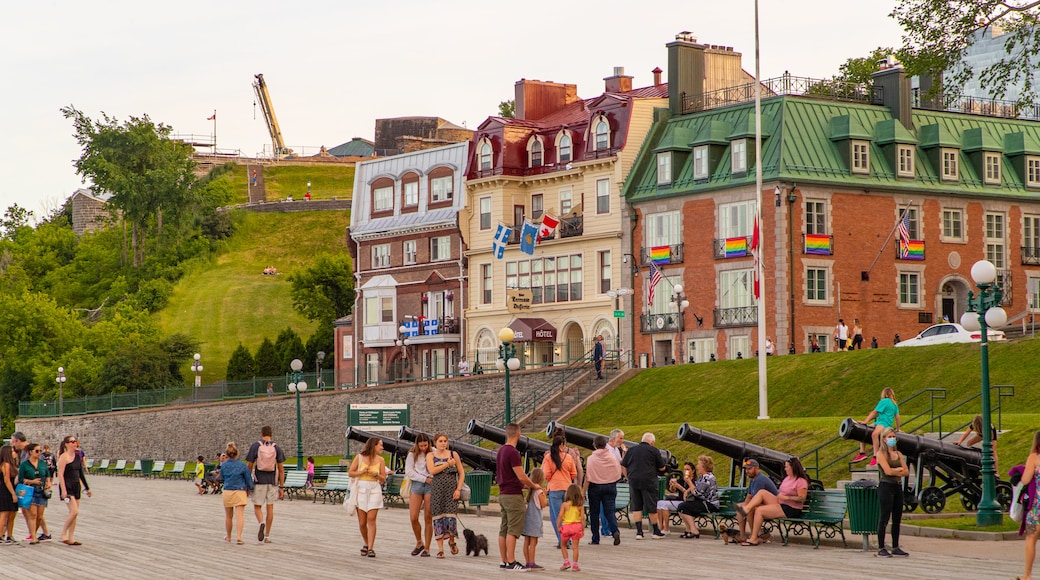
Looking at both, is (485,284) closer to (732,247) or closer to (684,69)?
(684,69)

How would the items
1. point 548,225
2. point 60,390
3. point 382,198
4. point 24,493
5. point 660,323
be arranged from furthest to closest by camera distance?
point 60,390 → point 382,198 → point 548,225 → point 660,323 → point 24,493

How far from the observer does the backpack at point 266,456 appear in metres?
26.4

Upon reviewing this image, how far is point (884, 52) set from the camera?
72312 millimetres

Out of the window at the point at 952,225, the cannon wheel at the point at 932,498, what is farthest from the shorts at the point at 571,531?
the window at the point at 952,225

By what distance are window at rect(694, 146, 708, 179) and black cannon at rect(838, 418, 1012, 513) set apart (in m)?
34.5

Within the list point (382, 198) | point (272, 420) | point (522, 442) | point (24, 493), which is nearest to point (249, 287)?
point (382, 198)

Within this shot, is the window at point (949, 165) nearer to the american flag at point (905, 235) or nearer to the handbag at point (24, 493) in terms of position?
the american flag at point (905, 235)

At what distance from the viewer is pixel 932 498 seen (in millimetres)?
27906

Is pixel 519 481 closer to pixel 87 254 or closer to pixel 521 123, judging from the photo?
pixel 521 123

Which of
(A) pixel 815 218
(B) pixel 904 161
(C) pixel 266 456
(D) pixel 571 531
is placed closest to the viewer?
(D) pixel 571 531

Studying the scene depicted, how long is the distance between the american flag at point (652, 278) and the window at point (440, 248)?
14.0 meters

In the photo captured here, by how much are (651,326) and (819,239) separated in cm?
805

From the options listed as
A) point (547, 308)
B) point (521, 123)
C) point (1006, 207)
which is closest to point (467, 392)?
point (547, 308)

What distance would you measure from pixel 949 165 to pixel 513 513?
4492 cm
